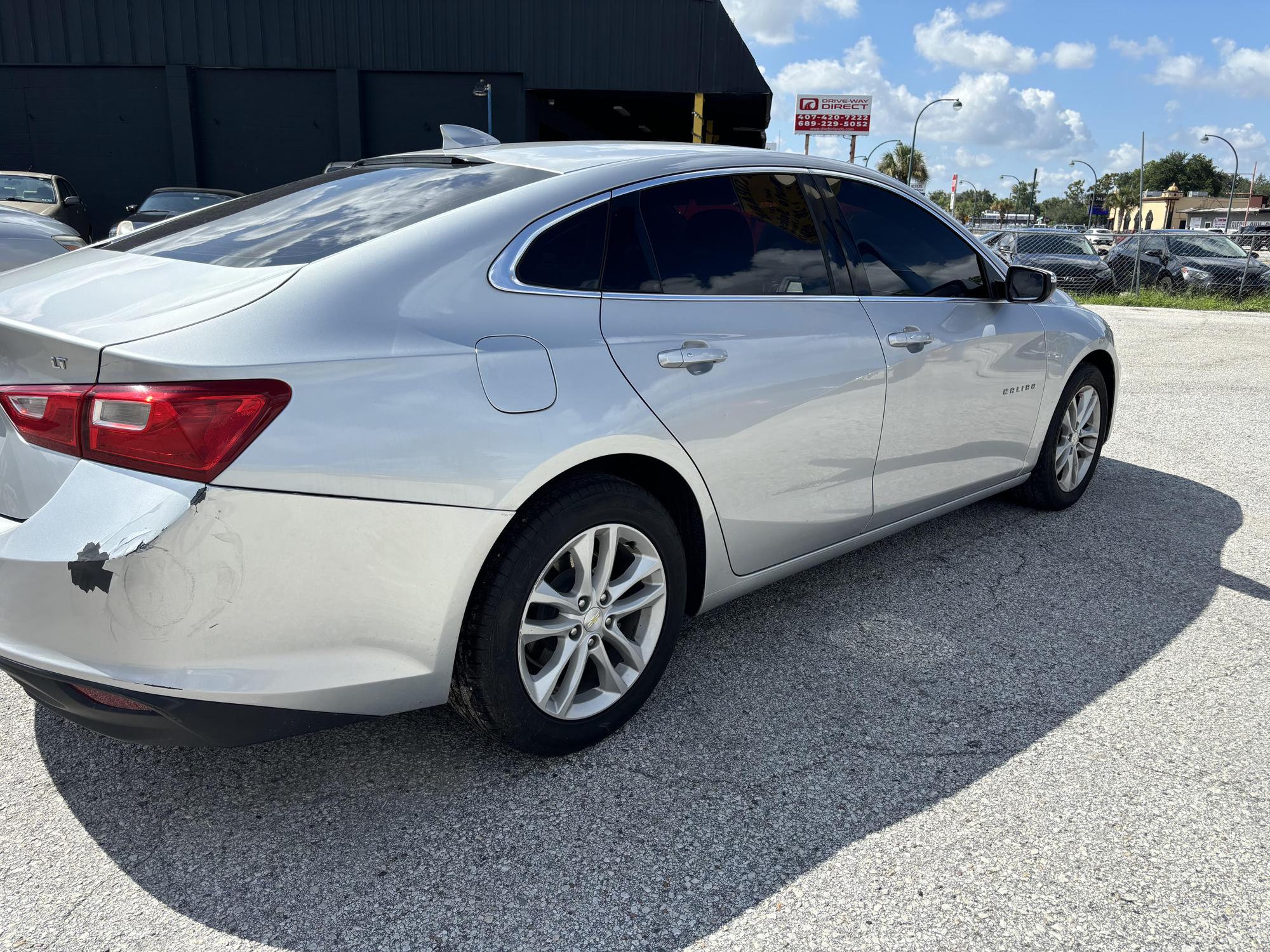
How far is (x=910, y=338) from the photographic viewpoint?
3293 millimetres

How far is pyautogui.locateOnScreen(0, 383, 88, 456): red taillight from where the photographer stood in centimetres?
187

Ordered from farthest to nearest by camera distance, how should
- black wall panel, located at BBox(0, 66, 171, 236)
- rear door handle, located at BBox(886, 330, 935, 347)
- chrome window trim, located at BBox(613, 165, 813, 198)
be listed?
black wall panel, located at BBox(0, 66, 171, 236), rear door handle, located at BBox(886, 330, 935, 347), chrome window trim, located at BBox(613, 165, 813, 198)

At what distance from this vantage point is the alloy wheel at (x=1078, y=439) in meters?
4.50

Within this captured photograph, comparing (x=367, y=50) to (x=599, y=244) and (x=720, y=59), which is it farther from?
(x=599, y=244)

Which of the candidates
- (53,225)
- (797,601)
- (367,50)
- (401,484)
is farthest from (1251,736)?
(367,50)

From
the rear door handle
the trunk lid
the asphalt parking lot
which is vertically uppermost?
the trunk lid

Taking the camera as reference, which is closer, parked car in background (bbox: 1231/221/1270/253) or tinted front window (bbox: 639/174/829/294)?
tinted front window (bbox: 639/174/829/294)

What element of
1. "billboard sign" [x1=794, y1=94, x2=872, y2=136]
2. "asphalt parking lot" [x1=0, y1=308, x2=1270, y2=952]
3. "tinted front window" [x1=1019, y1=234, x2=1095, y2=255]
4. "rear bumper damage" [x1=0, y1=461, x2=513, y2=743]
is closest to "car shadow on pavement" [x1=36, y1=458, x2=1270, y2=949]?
"asphalt parking lot" [x1=0, y1=308, x2=1270, y2=952]

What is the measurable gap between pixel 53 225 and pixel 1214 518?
24.8 feet

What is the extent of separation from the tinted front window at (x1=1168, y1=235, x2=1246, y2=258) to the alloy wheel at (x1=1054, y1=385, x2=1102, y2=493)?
15.8 meters

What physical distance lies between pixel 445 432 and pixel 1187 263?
759 inches

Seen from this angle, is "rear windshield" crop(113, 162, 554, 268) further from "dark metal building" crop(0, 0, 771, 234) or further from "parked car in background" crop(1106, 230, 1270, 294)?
"dark metal building" crop(0, 0, 771, 234)

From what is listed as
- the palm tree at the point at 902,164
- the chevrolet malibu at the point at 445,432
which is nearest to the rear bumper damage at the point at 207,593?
the chevrolet malibu at the point at 445,432

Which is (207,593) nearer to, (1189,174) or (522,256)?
(522,256)
